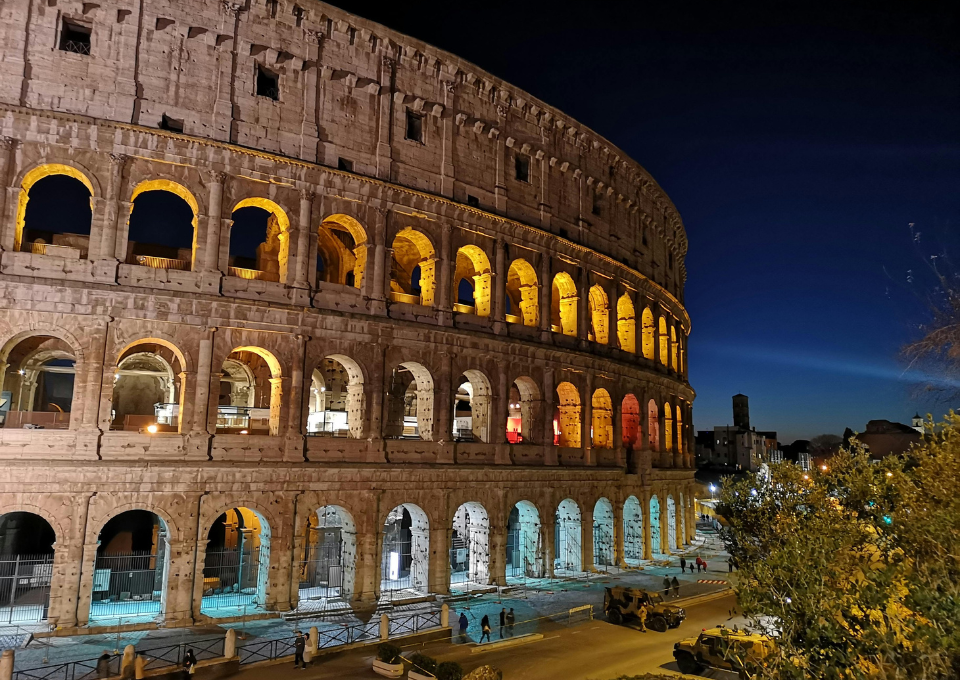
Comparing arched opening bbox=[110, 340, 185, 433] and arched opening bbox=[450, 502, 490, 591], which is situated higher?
arched opening bbox=[110, 340, 185, 433]

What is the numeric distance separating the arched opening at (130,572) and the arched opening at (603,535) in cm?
1889

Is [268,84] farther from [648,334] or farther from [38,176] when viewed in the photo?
[648,334]

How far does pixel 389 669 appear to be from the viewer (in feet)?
54.5

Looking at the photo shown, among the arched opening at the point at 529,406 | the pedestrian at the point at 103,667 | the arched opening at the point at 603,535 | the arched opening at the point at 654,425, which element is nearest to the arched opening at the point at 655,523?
the arched opening at the point at 654,425

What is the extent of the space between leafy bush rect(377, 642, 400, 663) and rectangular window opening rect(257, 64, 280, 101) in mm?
18440

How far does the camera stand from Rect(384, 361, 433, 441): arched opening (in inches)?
1049

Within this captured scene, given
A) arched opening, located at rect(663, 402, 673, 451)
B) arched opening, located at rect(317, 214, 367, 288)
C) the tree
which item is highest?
arched opening, located at rect(317, 214, 367, 288)

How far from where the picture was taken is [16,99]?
2088cm

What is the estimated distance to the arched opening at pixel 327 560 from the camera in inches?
931

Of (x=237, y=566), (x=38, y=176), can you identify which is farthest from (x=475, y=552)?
(x=38, y=176)

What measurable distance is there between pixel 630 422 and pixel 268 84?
24010 millimetres

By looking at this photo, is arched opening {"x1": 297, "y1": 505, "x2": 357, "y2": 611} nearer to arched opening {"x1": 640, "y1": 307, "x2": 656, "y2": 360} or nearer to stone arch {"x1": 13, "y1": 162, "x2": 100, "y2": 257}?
stone arch {"x1": 13, "y1": 162, "x2": 100, "y2": 257}

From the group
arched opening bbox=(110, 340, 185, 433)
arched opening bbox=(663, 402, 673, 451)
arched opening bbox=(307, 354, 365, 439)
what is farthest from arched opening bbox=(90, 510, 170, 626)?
arched opening bbox=(663, 402, 673, 451)

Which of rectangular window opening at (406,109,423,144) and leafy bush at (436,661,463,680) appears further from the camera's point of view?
rectangular window opening at (406,109,423,144)
